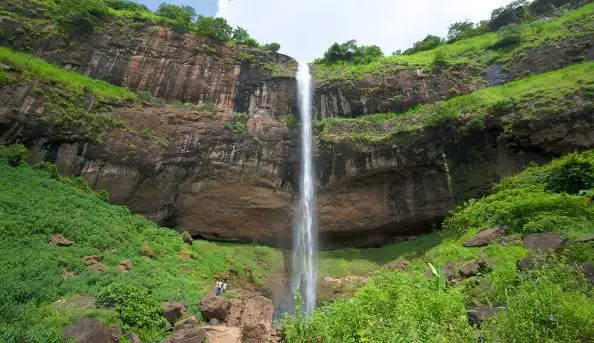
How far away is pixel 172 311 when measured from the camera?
1207 cm

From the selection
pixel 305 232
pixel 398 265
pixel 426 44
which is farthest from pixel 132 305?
pixel 426 44

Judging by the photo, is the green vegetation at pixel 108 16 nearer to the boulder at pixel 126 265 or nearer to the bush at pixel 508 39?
the bush at pixel 508 39

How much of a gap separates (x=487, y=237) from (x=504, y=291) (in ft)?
23.4

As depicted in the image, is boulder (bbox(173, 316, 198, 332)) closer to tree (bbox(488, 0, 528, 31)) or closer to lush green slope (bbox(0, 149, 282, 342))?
lush green slope (bbox(0, 149, 282, 342))

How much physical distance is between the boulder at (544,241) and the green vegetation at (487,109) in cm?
1053

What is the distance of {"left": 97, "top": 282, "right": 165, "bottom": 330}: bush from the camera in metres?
11.1

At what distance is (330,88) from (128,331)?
24.2m

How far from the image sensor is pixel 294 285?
23062mm

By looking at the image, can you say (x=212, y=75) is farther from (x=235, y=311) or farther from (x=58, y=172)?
(x=235, y=311)

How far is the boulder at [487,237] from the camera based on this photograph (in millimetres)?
16531

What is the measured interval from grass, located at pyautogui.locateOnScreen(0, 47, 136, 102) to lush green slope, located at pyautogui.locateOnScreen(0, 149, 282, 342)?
606cm

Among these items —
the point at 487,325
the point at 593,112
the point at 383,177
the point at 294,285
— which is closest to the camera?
the point at 487,325

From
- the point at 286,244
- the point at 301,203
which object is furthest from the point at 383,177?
→ the point at 286,244

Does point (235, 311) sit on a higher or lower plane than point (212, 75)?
lower
